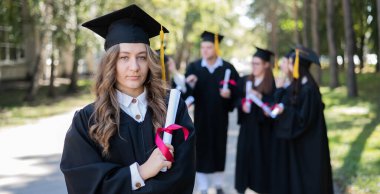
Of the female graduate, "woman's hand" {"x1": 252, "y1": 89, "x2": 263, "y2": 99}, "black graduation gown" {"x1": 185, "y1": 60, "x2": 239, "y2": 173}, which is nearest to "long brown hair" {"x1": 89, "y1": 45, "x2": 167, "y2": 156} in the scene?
the female graduate

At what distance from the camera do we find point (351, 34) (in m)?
17.5

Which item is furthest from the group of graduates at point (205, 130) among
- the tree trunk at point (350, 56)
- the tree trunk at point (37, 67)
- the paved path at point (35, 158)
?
the tree trunk at point (350, 56)

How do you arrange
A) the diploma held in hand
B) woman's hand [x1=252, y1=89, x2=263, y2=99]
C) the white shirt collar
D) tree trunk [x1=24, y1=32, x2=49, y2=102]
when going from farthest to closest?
tree trunk [x1=24, y1=32, x2=49, y2=102]
the white shirt collar
woman's hand [x1=252, y1=89, x2=263, y2=99]
the diploma held in hand

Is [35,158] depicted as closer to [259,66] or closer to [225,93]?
[225,93]

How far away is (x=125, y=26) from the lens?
9.87 ft

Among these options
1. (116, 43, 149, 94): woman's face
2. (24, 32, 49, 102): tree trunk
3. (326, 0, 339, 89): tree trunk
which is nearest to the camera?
(116, 43, 149, 94): woman's face

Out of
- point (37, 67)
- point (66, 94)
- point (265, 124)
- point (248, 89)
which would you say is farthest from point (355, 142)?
point (66, 94)

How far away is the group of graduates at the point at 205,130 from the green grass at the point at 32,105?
759 cm

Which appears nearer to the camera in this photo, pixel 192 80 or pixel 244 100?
pixel 244 100

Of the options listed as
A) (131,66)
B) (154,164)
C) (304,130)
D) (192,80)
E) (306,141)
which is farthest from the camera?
(192,80)

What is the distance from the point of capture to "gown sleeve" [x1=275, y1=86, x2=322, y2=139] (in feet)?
18.1

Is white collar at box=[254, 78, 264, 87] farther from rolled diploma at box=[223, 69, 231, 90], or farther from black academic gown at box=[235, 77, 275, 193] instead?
rolled diploma at box=[223, 69, 231, 90]

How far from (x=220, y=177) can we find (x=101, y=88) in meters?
4.44

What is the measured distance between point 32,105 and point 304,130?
1356 centimetres
